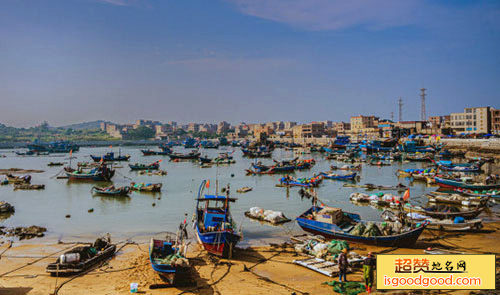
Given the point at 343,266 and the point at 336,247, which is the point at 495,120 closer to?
the point at 336,247

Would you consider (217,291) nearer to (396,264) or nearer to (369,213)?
(396,264)

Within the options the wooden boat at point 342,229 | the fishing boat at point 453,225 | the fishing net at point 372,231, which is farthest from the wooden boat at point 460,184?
the fishing net at point 372,231

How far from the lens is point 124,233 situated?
650 inches

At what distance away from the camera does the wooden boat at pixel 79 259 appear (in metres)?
10.8

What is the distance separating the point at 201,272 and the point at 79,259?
3.88 m

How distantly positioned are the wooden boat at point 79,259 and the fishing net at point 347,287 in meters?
7.43

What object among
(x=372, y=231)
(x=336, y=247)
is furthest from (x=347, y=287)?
(x=372, y=231)

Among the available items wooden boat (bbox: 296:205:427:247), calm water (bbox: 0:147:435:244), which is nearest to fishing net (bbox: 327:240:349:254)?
wooden boat (bbox: 296:205:427:247)

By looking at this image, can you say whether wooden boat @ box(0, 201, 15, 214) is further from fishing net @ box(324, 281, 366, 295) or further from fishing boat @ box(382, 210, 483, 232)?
fishing boat @ box(382, 210, 483, 232)

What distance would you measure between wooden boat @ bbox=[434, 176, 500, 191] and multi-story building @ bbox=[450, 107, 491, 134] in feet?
203

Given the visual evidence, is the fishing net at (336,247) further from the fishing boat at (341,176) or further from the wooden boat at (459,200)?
the fishing boat at (341,176)

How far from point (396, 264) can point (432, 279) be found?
2.63ft

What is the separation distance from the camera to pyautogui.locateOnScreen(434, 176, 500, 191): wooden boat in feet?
→ 83.3

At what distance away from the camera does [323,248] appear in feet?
39.4
